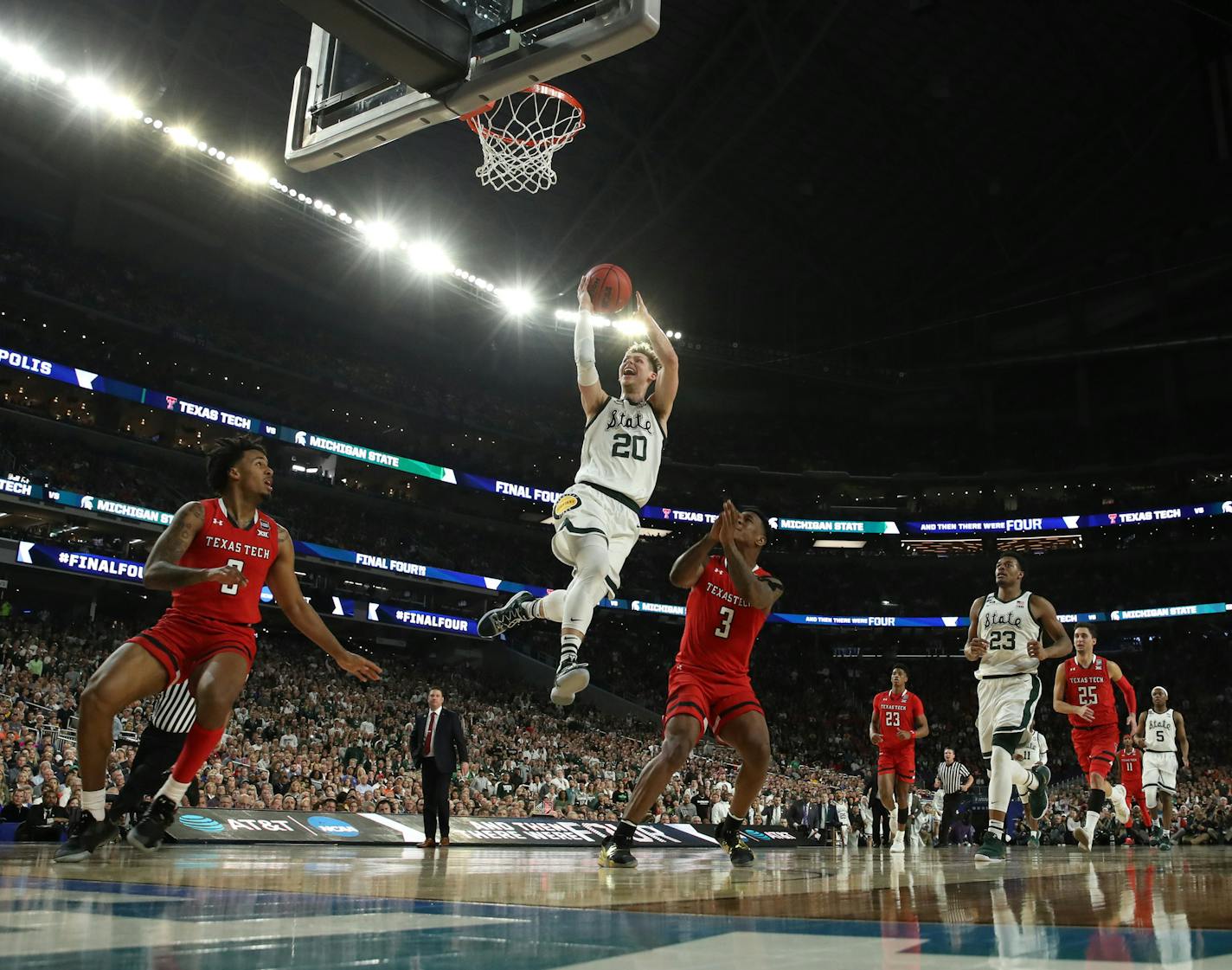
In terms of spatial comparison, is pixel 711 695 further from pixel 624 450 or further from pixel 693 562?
pixel 624 450

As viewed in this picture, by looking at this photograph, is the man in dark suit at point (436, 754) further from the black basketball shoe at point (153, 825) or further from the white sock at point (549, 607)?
the black basketball shoe at point (153, 825)

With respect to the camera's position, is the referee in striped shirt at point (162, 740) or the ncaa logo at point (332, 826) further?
the ncaa logo at point (332, 826)

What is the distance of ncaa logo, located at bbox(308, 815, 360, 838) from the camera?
12.1 meters

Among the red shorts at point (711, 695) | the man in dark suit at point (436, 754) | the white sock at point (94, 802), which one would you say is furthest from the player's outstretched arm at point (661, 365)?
the man in dark suit at point (436, 754)

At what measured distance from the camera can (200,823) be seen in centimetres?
1098

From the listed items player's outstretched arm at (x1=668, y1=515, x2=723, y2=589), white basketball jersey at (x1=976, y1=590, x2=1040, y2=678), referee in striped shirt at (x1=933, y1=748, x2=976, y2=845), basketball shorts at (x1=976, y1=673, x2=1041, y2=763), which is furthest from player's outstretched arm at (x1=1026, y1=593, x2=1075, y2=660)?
referee in striped shirt at (x1=933, y1=748, x2=976, y2=845)

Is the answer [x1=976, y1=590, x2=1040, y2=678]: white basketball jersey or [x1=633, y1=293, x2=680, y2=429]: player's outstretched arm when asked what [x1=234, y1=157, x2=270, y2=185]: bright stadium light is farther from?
[x1=976, y1=590, x2=1040, y2=678]: white basketball jersey

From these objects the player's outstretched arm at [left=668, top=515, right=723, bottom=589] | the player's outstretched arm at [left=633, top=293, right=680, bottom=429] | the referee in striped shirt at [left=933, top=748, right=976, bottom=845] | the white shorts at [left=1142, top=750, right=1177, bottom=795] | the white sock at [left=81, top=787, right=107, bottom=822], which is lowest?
the referee in striped shirt at [left=933, top=748, right=976, bottom=845]

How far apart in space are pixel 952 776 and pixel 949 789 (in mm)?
763

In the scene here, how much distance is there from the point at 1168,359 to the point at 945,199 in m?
13.6

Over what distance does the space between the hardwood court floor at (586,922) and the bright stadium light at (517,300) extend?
97.7 feet

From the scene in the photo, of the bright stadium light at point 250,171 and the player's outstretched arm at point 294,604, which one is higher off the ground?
the bright stadium light at point 250,171

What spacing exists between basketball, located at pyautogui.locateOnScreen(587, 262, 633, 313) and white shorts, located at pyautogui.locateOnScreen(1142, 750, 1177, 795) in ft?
38.9

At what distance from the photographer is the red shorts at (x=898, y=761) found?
1209 centimetres
